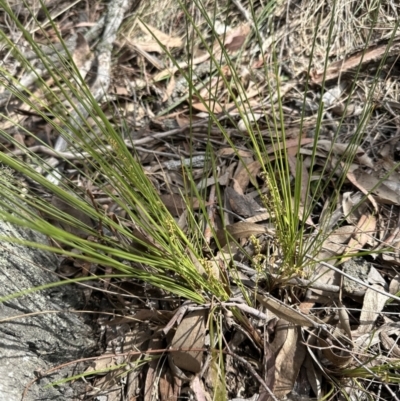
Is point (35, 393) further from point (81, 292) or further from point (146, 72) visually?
point (146, 72)

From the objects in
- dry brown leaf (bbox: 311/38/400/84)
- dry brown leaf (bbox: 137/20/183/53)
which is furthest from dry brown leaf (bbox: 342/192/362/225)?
dry brown leaf (bbox: 137/20/183/53)

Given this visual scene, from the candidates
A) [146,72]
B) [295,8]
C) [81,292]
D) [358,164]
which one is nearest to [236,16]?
[295,8]

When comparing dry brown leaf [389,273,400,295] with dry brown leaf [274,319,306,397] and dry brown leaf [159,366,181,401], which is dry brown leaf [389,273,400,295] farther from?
dry brown leaf [159,366,181,401]

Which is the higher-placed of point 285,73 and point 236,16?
point 236,16

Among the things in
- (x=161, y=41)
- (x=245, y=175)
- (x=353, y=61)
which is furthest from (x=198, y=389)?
(x=161, y=41)

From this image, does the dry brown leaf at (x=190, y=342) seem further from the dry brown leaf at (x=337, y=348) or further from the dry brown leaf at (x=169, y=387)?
the dry brown leaf at (x=337, y=348)

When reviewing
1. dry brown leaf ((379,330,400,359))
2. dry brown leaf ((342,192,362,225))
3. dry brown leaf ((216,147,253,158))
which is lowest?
dry brown leaf ((379,330,400,359))

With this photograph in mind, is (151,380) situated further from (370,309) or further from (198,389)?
(370,309)

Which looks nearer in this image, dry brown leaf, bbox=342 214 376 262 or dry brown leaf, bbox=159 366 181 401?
dry brown leaf, bbox=159 366 181 401
